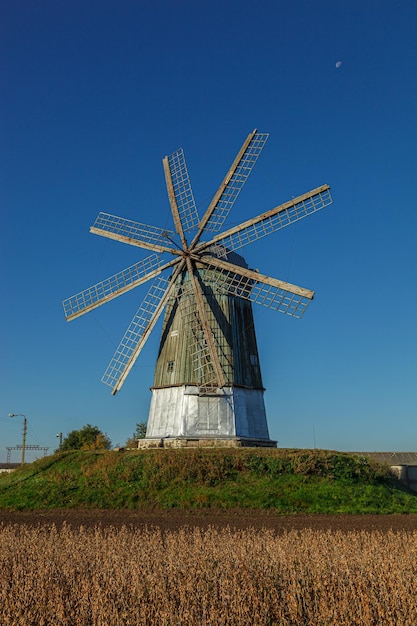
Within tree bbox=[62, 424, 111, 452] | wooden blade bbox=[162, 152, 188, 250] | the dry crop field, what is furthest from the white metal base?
tree bbox=[62, 424, 111, 452]

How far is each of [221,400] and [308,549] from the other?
19.1 m

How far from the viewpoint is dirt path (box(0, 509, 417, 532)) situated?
19.3 meters

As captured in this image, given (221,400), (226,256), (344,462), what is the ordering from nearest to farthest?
1. (344,462)
2. (221,400)
3. (226,256)

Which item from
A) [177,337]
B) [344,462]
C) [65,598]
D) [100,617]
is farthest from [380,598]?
[177,337]

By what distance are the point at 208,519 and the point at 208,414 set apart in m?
9.97

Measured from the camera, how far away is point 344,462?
1122 inches

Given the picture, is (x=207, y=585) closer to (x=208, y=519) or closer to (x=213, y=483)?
(x=208, y=519)

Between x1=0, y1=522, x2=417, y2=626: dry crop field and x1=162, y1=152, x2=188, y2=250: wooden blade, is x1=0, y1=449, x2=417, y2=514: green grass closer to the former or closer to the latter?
x1=162, y1=152, x2=188, y2=250: wooden blade

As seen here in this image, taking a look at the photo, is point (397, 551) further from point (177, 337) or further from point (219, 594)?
point (177, 337)

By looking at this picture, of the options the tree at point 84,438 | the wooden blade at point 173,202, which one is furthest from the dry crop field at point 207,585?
the tree at point 84,438

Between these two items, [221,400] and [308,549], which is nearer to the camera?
[308,549]

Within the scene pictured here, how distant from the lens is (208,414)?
3100 centimetres

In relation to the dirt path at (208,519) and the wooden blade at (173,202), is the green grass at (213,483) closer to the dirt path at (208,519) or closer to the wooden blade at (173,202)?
the dirt path at (208,519)

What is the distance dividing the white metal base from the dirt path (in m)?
7.35
